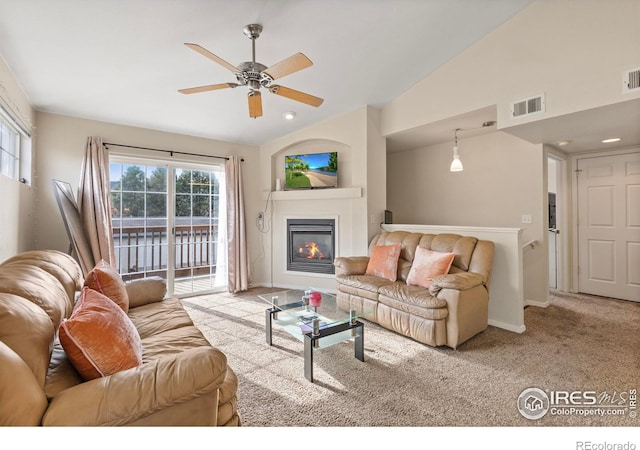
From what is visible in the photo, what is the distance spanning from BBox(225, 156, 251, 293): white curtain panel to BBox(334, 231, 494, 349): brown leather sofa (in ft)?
5.62

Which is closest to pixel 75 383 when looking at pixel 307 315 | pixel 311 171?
pixel 307 315

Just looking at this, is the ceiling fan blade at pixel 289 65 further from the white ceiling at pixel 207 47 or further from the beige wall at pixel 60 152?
the beige wall at pixel 60 152

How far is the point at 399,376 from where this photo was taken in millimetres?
2133

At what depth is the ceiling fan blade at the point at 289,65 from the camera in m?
1.94

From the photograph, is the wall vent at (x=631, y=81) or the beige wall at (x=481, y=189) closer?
the wall vent at (x=631, y=81)

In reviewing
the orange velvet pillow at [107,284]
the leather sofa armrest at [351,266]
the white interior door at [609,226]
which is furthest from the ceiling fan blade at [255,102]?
the white interior door at [609,226]

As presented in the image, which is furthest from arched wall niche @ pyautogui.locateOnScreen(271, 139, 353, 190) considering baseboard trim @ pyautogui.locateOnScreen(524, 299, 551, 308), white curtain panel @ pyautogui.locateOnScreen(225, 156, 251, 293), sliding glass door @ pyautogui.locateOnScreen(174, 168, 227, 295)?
baseboard trim @ pyautogui.locateOnScreen(524, 299, 551, 308)

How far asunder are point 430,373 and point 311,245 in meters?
2.75

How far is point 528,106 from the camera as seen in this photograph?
9.34 ft

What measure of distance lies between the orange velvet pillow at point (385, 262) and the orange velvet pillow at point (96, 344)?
8.35 ft

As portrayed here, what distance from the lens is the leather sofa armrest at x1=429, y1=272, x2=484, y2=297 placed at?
2549mm
